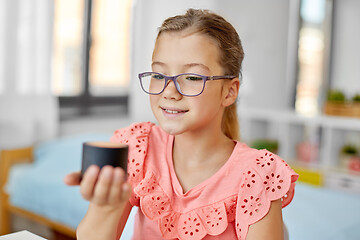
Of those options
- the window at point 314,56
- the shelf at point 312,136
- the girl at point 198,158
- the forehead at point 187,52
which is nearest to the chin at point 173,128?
the girl at point 198,158

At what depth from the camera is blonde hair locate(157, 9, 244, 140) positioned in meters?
0.92

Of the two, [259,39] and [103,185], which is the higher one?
[259,39]

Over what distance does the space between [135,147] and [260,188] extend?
0.92 feet

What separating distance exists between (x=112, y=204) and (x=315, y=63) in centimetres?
419

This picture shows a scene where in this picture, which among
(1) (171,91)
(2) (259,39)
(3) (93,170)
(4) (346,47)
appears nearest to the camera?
(3) (93,170)

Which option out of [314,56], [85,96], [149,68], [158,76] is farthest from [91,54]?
[158,76]

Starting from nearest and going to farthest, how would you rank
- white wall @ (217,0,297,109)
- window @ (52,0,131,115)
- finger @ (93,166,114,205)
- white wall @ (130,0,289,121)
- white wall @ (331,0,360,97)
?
finger @ (93,166,114,205)
window @ (52,0,131,115)
white wall @ (130,0,289,121)
white wall @ (217,0,297,109)
white wall @ (331,0,360,97)

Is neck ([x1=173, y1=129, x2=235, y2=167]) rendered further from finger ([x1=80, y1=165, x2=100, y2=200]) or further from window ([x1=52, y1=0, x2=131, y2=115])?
window ([x1=52, y1=0, x2=131, y2=115])

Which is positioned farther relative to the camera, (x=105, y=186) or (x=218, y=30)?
(x=218, y=30)

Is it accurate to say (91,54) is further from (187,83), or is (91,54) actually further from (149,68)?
(187,83)

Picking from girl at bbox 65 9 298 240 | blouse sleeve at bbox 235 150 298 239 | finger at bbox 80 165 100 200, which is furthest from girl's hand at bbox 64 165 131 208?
blouse sleeve at bbox 235 150 298 239

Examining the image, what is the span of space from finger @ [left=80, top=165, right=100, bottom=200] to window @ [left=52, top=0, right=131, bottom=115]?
94.1 inches

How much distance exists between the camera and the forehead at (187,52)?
880 millimetres

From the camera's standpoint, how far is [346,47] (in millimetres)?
4406
